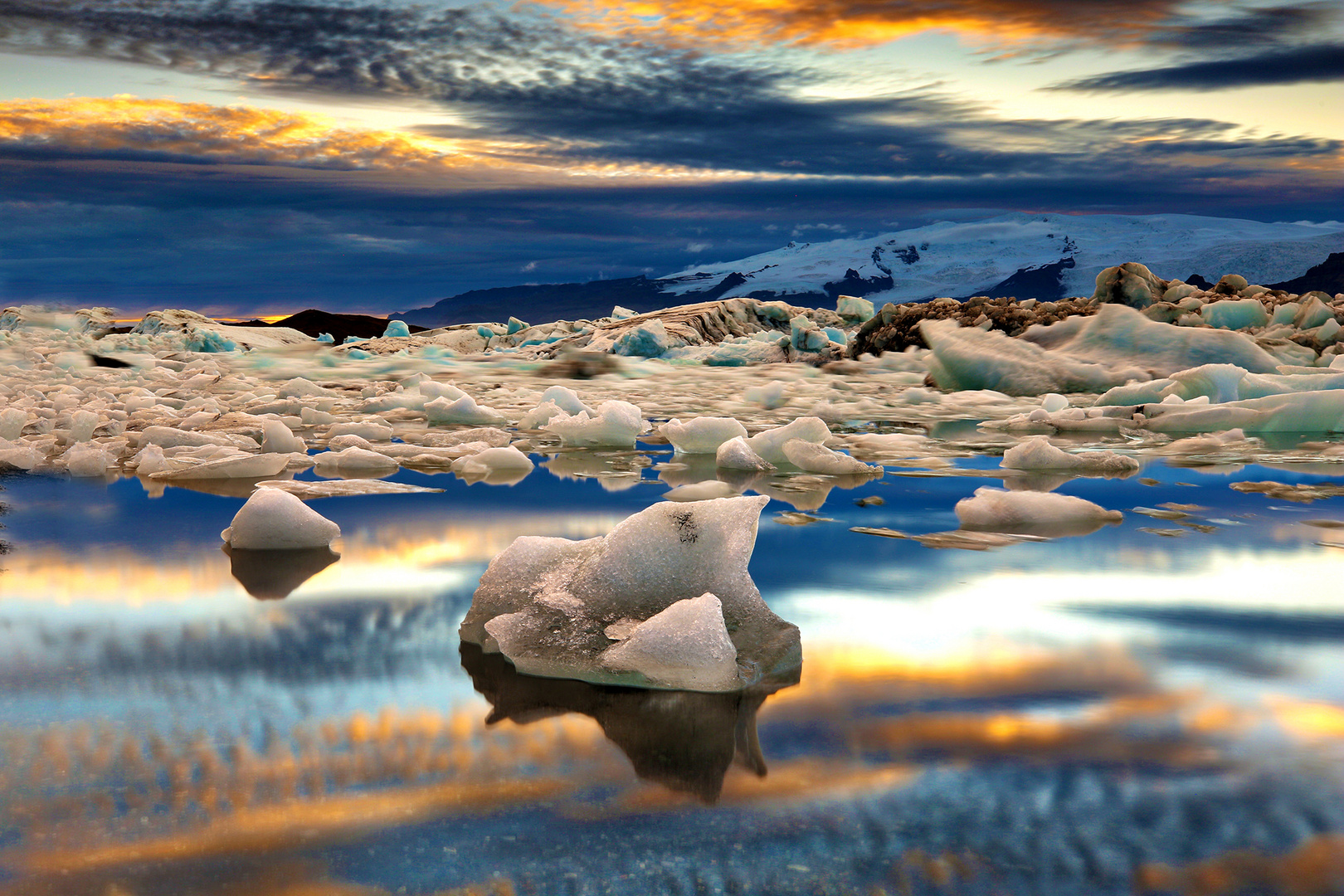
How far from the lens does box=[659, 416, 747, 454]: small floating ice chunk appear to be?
14.1ft

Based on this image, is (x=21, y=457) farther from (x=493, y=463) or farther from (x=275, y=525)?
(x=275, y=525)

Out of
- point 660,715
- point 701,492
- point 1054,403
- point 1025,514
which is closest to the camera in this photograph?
point 660,715

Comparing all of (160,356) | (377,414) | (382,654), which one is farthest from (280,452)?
(160,356)

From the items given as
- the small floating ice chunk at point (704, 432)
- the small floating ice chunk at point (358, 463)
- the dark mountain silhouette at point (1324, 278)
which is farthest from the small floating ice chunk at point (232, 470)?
the dark mountain silhouette at point (1324, 278)

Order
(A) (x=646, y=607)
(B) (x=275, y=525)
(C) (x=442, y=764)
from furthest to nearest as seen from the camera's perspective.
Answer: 1. (B) (x=275, y=525)
2. (A) (x=646, y=607)
3. (C) (x=442, y=764)

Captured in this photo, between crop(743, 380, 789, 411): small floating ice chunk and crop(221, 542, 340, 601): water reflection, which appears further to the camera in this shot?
crop(743, 380, 789, 411): small floating ice chunk

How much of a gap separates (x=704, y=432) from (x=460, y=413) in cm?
226


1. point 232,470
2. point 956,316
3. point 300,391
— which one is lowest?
point 300,391

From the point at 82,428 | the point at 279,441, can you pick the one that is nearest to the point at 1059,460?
the point at 279,441

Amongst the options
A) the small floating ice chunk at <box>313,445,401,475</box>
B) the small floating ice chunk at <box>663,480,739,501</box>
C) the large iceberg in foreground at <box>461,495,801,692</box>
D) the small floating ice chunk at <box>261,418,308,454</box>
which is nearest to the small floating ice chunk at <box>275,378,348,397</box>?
the small floating ice chunk at <box>261,418,308,454</box>

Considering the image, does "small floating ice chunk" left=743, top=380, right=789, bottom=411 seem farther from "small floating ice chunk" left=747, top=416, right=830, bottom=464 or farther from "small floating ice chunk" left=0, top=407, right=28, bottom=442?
"small floating ice chunk" left=0, top=407, right=28, bottom=442

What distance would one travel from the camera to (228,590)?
1989mm

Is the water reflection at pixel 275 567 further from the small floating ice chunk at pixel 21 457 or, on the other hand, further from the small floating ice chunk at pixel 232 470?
the small floating ice chunk at pixel 21 457

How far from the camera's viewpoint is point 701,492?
323 cm
